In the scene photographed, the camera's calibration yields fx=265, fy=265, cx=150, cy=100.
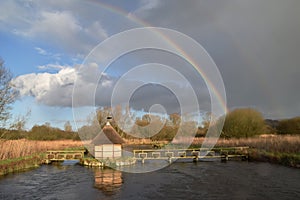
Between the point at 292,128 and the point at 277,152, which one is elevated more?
the point at 292,128

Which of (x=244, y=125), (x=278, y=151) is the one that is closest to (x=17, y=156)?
(x=278, y=151)

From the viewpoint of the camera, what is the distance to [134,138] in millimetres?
53500

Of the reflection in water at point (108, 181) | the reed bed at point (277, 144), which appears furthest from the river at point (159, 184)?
the reed bed at point (277, 144)

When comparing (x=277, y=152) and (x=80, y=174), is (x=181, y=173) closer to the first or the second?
(x=80, y=174)

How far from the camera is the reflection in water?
43.6 ft

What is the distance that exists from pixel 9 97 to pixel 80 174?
978 centimetres

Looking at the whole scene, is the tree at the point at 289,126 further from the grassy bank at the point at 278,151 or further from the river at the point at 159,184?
the river at the point at 159,184

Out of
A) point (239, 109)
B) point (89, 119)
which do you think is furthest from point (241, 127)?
point (89, 119)

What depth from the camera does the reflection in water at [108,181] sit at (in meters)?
13.3

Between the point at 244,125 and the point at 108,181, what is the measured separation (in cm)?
2408

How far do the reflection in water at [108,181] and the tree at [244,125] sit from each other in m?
21.4

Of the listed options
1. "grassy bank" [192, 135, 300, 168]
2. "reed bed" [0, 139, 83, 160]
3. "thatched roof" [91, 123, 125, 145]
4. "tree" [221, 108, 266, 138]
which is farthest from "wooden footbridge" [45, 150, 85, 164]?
"tree" [221, 108, 266, 138]

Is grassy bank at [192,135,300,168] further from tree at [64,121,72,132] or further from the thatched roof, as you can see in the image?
tree at [64,121,72,132]

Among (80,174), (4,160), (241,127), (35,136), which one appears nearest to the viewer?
(80,174)
